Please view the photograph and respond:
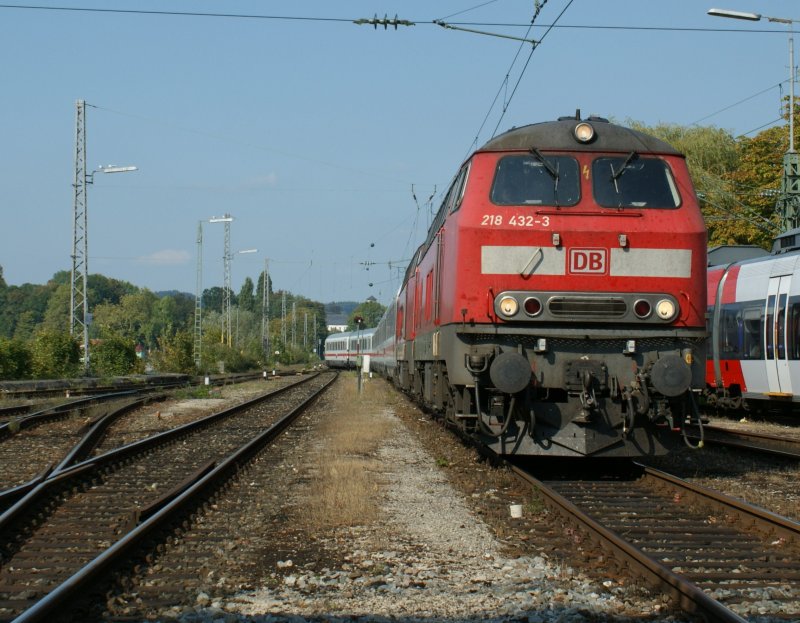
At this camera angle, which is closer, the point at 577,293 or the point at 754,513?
the point at 754,513

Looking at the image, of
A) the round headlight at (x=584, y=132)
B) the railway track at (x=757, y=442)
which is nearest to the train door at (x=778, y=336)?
the railway track at (x=757, y=442)

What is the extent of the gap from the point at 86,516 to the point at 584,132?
241 inches

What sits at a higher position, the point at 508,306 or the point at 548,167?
the point at 548,167

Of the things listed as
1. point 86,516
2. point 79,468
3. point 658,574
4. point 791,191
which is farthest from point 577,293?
point 791,191

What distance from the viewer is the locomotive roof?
31.7ft

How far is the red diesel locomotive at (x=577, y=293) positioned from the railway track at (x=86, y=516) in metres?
3.24

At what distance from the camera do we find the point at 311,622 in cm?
498

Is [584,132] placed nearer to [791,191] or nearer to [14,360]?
[791,191]

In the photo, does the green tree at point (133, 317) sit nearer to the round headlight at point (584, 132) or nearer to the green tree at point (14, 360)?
the green tree at point (14, 360)

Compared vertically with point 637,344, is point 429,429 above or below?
below

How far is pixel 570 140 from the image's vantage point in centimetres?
970

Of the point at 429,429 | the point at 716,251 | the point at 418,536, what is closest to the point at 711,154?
the point at 716,251

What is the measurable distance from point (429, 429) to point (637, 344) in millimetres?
7662

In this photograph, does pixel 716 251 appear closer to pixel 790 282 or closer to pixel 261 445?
pixel 790 282
